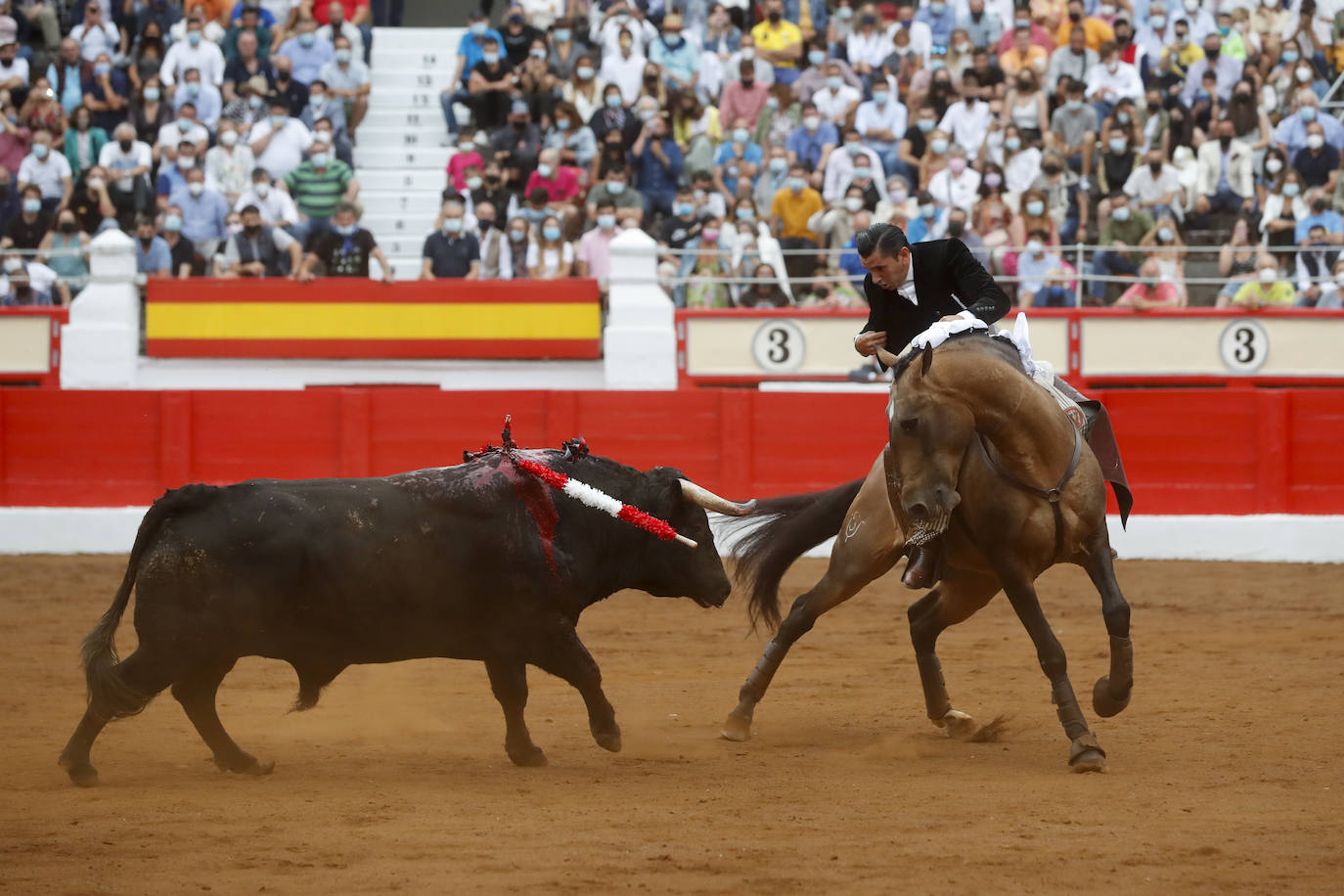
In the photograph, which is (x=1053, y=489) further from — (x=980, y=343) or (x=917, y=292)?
(x=917, y=292)

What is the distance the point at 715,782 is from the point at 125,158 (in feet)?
39.6

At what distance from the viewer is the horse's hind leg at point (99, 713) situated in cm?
568

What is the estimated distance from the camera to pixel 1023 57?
53.5ft

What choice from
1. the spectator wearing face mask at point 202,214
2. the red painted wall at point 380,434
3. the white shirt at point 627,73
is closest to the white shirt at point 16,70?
the spectator wearing face mask at point 202,214

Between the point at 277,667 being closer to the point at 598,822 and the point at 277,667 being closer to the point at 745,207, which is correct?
the point at 598,822

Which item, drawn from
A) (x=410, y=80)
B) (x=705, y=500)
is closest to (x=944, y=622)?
(x=705, y=500)

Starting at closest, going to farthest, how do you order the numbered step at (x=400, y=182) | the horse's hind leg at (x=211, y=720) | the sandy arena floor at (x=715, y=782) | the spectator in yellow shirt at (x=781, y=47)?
the sandy arena floor at (x=715, y=782) < the horse's hind leg at (x=211, y=720) < the spectator in yellow shirt at (x=781, y=47) < the numbered step at (x=400, y=182)

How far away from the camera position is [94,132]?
53.4ft

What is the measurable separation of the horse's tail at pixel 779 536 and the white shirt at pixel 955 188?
840 centimetres

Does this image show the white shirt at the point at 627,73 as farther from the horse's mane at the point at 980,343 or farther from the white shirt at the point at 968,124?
the horse's mane at the point at 980,343

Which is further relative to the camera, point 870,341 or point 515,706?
point 870,341

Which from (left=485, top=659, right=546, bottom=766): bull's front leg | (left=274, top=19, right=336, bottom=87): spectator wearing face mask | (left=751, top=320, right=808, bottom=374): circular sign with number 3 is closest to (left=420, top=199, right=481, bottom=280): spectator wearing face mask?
(left=751, top=320, right=808, bottom=374): circular sign with number 3

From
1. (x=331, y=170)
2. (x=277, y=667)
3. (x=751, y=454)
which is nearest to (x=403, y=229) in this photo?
(x=331, y=170)

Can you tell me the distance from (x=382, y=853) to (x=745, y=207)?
10.9m
